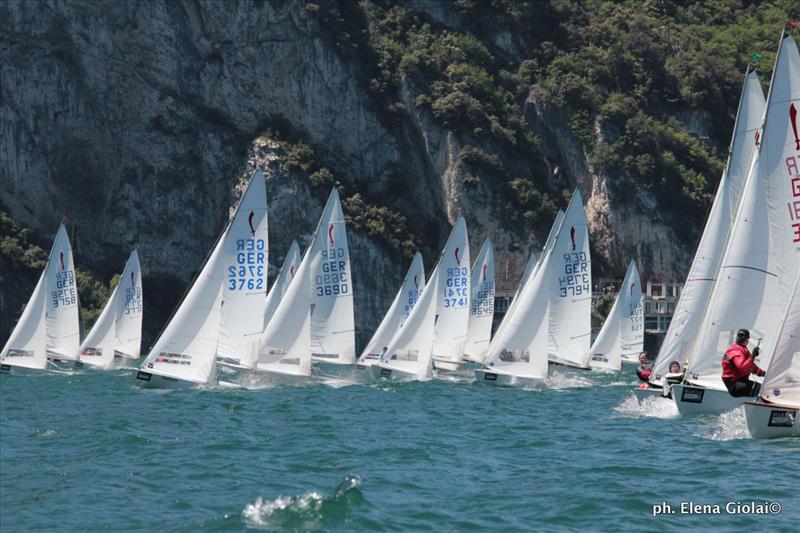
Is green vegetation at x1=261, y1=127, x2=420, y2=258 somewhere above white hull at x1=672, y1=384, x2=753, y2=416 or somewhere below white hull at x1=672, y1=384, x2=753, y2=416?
above

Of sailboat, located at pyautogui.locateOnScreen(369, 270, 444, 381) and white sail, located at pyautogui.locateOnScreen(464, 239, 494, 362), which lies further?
white sail, located at pyautogui.locateOnScreen(464, 239, 494, 362)

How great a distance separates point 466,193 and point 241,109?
15.0 metres

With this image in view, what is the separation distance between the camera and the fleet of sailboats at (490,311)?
78.7 ft

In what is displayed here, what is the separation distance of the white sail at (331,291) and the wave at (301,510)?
22764 mm

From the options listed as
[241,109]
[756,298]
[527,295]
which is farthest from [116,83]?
[756,298]

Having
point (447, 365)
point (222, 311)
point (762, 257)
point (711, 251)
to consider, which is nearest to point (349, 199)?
point (447, 365)

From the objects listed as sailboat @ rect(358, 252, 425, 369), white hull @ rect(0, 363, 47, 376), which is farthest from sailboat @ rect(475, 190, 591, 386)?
white hull @ rect(0, 363, 47, 376)

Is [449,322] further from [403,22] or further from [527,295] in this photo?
[403,22]

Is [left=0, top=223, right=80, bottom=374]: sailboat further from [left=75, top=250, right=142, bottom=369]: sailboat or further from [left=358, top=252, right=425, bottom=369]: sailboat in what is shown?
[left=358, top=252, right=425, bottom=369]: sailboat

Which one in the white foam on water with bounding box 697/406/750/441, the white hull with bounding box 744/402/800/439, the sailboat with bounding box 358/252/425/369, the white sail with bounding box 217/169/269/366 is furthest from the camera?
the sailboat with bounding box 358/252/425/369

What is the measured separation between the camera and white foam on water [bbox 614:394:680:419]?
26.6 m

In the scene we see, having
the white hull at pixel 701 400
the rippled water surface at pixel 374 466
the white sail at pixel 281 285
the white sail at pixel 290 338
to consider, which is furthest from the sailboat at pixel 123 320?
the white hull at pixel 701 400

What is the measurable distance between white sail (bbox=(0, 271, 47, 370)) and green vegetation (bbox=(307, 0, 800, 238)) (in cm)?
4008

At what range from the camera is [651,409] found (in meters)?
27.7
